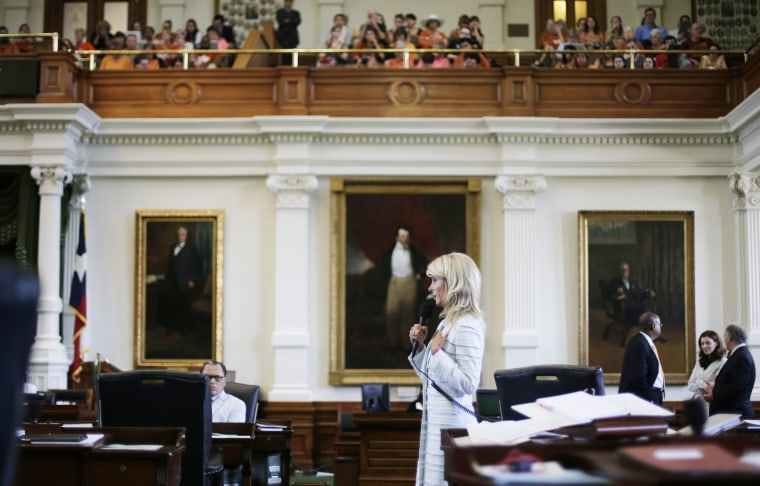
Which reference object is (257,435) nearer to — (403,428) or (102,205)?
(403,428)

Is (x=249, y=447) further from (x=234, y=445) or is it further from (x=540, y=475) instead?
(x=540, y=475)

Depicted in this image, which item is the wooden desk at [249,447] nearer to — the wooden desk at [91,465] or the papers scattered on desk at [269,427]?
the papers scattered on desk at [269,427]

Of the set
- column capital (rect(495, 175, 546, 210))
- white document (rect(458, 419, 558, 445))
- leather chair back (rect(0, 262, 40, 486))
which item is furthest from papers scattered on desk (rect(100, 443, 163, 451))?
column capital (rect(495, 175, 546, 210))

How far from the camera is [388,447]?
10.3 m

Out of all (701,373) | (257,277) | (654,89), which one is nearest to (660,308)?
(654,89)

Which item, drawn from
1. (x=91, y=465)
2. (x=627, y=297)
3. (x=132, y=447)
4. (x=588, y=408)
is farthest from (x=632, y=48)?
(x=588, y=408)

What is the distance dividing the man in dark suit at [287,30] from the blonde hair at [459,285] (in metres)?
10.9

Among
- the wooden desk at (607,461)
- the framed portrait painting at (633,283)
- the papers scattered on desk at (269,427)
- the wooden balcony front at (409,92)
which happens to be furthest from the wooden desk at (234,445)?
the framed portrait painting at (633,283)

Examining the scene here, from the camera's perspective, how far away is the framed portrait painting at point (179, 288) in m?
14.3

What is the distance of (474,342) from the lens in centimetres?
537

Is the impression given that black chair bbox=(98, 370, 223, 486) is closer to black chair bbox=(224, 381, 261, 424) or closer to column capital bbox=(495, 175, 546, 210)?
black chair bbox=(224, 381, 261, 424)

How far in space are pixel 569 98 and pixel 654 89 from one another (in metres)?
1.15

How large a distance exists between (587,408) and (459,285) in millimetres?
1384

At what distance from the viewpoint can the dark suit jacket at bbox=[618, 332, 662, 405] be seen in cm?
885
